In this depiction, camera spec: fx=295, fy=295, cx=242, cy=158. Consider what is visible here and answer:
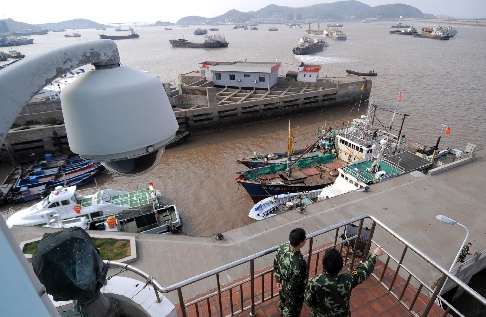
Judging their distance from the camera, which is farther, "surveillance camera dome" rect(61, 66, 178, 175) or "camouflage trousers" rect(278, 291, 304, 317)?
"camouflage trousers" rect(278, 291, 304, 317)

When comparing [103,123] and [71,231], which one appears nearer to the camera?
[103,123]

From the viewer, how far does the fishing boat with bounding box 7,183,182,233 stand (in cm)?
1457

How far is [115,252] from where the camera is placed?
10.7 meters

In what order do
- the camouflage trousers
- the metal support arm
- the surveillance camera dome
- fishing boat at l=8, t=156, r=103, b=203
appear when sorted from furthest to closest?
fishing boat at l=8, t=156, r=103, b=203 → the camouflage trousers → the surveillance camera dome → the metal support arm

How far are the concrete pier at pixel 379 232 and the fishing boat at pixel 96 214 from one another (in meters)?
2.54

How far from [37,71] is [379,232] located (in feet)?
42.4

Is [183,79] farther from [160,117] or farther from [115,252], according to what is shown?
[160,117]

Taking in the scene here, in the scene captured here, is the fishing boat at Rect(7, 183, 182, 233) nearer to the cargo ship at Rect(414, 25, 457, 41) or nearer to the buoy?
the buoy

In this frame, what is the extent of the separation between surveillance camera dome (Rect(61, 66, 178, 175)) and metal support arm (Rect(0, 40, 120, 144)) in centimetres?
11

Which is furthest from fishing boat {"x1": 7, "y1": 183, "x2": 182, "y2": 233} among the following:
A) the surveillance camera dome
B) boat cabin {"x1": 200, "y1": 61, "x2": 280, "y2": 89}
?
boat cabin {"x1": 200, "y1": 61, "x2": 280, "y2": 89}

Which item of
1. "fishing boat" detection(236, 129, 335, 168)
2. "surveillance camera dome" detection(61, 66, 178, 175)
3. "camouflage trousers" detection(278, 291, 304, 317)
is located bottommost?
"fishing boat" detection(236, 129, 335, 168)

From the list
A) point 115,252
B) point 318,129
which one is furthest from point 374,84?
point 115,252

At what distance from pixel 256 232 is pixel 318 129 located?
19.6m

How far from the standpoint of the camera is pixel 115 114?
1.62 meters
